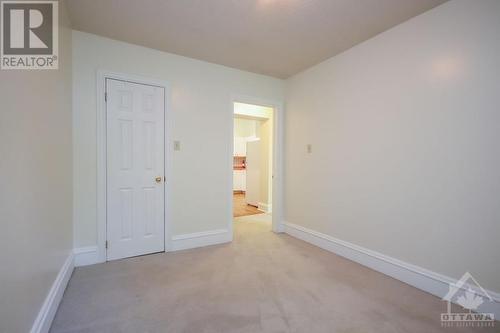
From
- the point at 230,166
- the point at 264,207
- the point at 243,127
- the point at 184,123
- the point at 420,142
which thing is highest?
the point at 243,127

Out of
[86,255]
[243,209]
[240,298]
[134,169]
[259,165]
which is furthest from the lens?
[259,165]

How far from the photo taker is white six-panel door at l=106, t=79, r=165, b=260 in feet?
8.73

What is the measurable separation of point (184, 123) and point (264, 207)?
3262 millimetres

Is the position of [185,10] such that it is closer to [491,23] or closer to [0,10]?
[0,10]

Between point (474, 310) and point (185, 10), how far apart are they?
3.60 metres

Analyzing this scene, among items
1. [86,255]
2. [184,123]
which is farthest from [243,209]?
[86,255]

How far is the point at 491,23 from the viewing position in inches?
68.4

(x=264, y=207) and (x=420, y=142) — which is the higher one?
(x=420, y=142)

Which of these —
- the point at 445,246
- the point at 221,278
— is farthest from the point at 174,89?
the point at 445,246

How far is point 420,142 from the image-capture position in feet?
7.07

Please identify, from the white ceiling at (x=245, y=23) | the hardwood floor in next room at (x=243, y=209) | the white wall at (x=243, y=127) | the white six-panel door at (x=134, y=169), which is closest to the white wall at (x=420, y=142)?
the white ceiling at (x=245, y=23)

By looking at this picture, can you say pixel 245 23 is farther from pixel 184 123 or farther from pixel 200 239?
pixel 200 239

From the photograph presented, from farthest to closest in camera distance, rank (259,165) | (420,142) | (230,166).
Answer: (259,165) < (230,166) < (420,142)

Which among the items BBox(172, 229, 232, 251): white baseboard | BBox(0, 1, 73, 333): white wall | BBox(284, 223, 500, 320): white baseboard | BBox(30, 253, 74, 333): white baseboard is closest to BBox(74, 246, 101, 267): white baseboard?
BBox(30, 253, 74, 333): white baseboard
